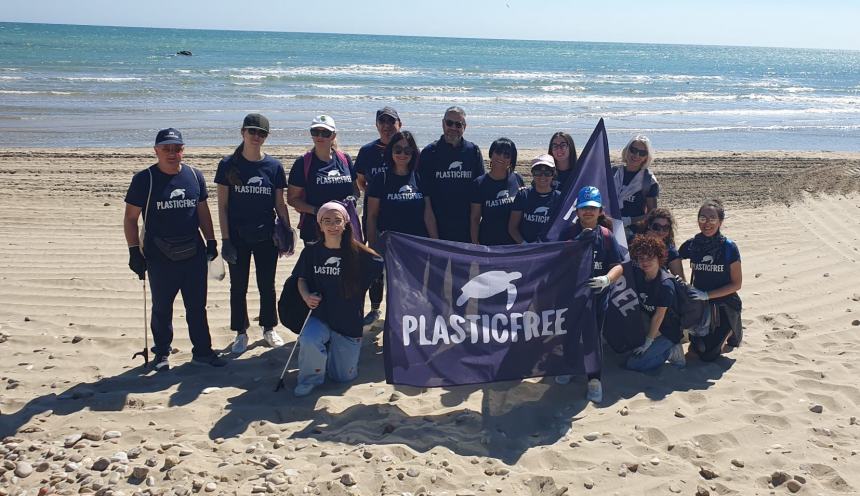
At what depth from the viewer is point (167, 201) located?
19.0ft

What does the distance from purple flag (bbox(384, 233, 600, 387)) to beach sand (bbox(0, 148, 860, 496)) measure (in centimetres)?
30

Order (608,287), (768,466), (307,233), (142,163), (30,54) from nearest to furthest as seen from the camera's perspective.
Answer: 1. (768,466)
2. (608,287)
3. (307,233)
4. (142,163)
5. (30,54)

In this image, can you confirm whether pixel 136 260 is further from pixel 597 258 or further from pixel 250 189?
pixel 597 258

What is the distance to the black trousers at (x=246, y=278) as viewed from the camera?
6.47 metres

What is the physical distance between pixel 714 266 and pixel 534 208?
1.53m

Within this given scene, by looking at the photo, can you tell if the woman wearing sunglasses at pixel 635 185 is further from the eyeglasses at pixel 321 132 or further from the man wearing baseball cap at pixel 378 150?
the eyeglasses at pixel 321 132

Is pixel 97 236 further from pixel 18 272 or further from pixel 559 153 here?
pixel 559 153

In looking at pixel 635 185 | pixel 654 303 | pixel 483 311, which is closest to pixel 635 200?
pixel 635 185

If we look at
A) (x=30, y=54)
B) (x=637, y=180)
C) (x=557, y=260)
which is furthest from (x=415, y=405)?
(x=30, y=54)

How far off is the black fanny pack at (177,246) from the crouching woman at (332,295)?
2.75 ft

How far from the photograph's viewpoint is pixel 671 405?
219 inches

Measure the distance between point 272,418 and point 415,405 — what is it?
3.34 feet

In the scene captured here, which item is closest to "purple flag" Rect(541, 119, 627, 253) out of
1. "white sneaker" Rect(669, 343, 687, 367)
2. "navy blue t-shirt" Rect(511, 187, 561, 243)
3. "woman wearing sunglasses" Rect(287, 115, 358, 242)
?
"navy blue t-shirt" Rect(511, 187, 561, 243)

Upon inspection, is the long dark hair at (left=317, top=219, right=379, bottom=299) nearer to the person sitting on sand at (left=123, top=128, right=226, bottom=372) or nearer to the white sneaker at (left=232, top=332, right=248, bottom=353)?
the person sitting on sand at (left=123, top=128, right=226, bottom=372)
